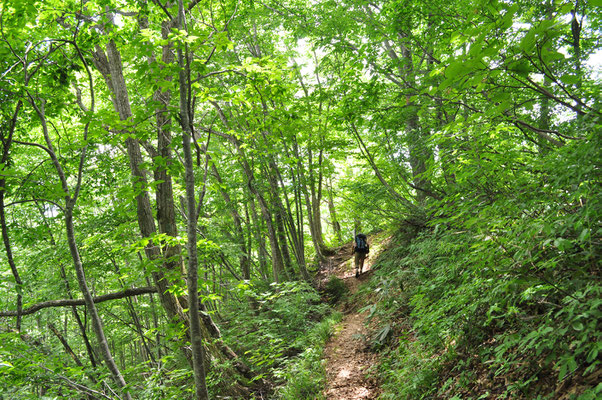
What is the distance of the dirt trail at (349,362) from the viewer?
4.56m

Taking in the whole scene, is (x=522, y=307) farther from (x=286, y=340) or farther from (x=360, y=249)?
(x=360, y=249)

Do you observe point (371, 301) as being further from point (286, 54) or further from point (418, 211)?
point (286, 54)

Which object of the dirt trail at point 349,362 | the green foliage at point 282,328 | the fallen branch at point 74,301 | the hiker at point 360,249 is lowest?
the dirt trail at point 349,362

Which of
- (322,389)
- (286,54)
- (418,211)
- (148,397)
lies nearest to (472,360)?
(322,389)

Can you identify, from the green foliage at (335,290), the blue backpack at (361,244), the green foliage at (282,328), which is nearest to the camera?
the green foliage at (282,328)

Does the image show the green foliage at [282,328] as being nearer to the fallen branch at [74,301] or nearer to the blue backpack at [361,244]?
the fallen branch at [74,301]

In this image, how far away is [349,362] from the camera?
5500 mm

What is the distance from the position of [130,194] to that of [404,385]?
13.2 ft

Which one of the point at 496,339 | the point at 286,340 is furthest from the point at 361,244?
the point at 496,339

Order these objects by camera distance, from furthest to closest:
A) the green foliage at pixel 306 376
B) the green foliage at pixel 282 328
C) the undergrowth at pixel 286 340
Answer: the green foliage at pixel 282 328 < the undergrowth at pixel 286 340 < the green foliage at pixel 306 376

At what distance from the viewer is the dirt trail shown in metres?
4.56

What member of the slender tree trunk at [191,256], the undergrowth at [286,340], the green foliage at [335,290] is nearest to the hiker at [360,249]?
the green foliage at [335,290]

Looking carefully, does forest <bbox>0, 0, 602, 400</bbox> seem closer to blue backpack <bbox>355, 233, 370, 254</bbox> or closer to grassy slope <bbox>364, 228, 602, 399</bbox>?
grassy slope <bbox>364, 228, 602, 399</bbox>

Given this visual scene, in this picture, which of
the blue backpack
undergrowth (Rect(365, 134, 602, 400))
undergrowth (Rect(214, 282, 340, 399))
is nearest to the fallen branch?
undergrowth (Rect(214, 282, 340, 399))
